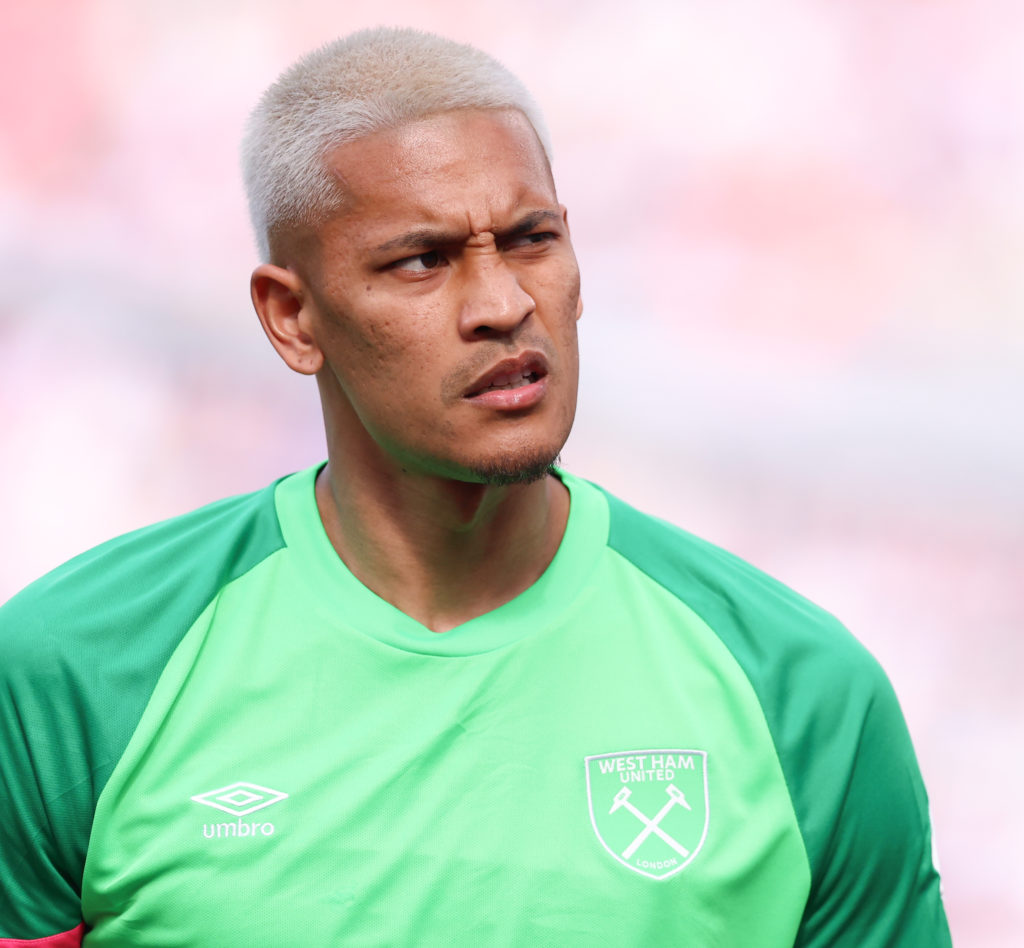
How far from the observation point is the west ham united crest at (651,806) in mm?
2629

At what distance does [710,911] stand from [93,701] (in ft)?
3.93

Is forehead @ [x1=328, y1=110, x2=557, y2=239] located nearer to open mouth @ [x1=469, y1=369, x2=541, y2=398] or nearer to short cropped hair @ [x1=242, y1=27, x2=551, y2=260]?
short cropped hair @ [x1=242, y1=27, x2=551, y2=260]

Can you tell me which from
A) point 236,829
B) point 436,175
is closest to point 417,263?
point 436,175

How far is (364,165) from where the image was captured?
2703mm

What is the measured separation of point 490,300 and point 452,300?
3.2 inches

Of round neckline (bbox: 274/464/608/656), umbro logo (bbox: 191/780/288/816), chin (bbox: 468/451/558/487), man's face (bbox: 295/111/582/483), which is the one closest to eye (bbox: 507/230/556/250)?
man's face (bbox: 295/111/582/483)

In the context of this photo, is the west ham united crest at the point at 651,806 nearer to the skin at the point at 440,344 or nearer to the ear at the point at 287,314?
the skin at the point at 440,344

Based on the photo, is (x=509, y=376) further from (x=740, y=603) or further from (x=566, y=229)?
(x=740, y=603)

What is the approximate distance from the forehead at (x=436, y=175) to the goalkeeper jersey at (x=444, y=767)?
697mm

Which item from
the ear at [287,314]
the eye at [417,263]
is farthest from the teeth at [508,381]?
the ear at [287,314]

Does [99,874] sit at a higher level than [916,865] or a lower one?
lower

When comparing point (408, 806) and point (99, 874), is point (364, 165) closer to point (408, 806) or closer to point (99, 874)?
point (408, 806)

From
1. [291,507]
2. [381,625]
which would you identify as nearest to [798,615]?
[381,625]

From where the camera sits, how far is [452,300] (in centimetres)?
265
